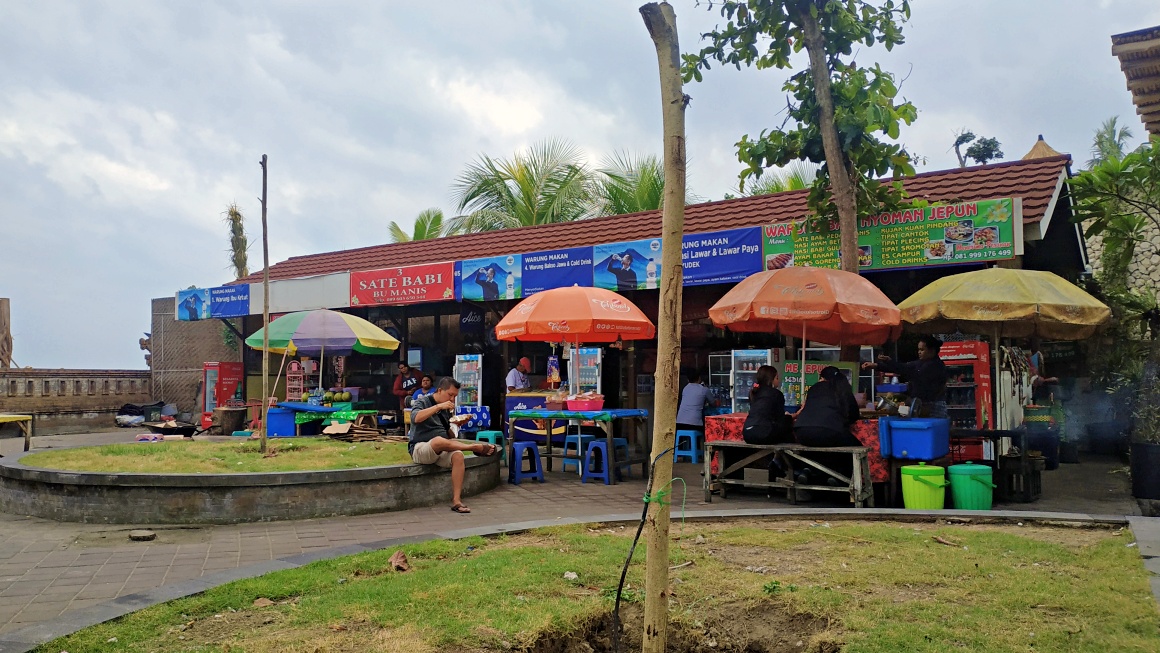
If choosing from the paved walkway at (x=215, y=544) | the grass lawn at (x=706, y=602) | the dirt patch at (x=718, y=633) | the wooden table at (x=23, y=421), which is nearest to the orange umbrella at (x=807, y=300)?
the paved walkway at (x=215, y=544)

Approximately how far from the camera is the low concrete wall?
24.2 feet

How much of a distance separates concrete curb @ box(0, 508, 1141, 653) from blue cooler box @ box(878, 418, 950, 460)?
0.91 meters

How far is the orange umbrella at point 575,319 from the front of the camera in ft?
32.7

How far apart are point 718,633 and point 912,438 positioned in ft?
15.7

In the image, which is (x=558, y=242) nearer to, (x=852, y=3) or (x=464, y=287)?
(x=464, y=287)

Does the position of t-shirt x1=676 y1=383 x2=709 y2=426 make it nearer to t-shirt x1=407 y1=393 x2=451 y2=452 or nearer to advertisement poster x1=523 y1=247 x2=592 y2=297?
advertisement poster x1=523 y1=247 x2=592 y2=297

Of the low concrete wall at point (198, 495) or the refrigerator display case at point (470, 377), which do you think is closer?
the low concrete wall at point (198, 495)

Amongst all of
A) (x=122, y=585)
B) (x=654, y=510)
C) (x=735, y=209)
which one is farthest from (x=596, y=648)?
(x=735, y=209)

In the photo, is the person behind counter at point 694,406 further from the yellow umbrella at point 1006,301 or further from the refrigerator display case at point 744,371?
the yellow umbrella at point 1006,301

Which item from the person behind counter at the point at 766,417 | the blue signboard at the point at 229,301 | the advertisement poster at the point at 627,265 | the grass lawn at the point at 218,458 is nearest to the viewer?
the grass lawn at the point at 218,458

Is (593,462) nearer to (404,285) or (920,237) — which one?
(920,237)

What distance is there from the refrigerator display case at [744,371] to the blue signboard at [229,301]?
37.5 ft

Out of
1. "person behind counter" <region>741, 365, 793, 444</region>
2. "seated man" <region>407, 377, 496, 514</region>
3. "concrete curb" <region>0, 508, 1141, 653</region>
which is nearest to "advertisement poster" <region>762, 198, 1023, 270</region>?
"person behind counter" <region>741, 365, 793, 444</region>

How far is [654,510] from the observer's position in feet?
10.5
